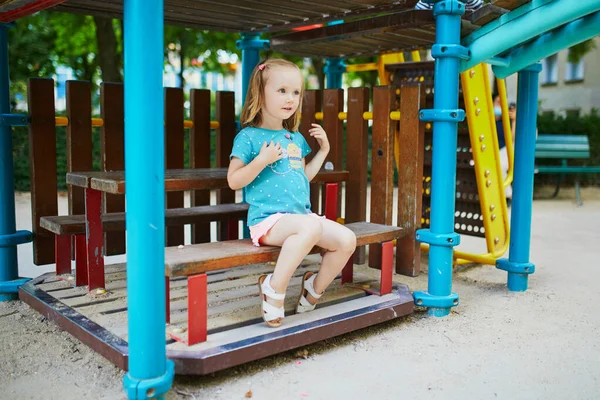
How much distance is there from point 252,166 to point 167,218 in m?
1.36

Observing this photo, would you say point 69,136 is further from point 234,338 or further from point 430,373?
point 430,373

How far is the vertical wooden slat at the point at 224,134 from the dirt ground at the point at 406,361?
1.69m

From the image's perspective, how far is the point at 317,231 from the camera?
10.0 ft

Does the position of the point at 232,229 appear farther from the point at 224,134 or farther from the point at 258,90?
the point at 258,90

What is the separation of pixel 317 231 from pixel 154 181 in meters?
1.00

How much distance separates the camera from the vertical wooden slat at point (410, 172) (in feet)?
13.6

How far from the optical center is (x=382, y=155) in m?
4.49

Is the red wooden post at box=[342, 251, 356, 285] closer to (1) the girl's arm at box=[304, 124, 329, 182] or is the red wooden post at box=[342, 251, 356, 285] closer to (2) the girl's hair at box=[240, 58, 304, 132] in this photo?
(1) the girl's arm at box=[304, 124, 329, 182]

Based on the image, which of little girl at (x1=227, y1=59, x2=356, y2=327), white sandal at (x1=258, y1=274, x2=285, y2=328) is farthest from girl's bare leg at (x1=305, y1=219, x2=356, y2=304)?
white sandal at (x1=258, y1=274, x2=285, y2=328)

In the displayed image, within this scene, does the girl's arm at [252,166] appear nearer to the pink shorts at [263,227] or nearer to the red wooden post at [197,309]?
the pink shorts at [263,227]

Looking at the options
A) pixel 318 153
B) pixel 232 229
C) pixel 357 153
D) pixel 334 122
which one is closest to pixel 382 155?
pixel 357 153

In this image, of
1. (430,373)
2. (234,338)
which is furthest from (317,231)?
(430,373)

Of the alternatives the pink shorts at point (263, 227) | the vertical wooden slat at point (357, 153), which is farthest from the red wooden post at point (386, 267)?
the vertical wooden slat at point (357, 153)

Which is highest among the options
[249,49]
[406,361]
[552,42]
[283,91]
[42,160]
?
[249,49]
